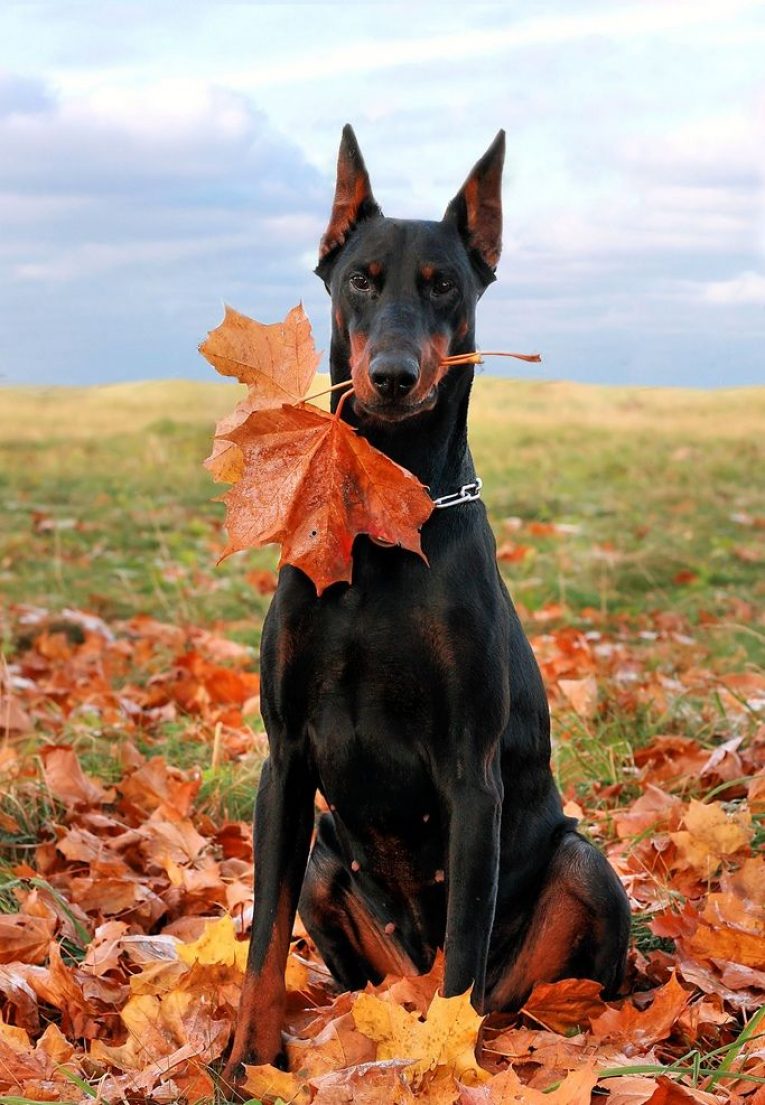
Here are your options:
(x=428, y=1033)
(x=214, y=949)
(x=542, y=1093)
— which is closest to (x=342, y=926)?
(x=214, y=949)

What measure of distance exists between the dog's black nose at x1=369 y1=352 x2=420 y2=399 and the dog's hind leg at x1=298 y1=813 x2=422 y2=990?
4.24 ft

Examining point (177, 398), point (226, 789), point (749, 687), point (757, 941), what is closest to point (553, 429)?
point (177, 398)

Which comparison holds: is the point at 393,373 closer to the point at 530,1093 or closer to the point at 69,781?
the point at 530,1093

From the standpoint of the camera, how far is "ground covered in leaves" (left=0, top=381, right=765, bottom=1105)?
286cm

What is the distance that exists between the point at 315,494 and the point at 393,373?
39cm

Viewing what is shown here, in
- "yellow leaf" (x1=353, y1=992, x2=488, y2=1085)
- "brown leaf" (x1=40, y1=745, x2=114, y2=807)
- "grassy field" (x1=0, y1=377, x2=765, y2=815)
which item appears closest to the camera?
"yellow leaf" (x1=353, y1=992, x2=488, y2=1085)

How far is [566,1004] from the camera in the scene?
3307 mm

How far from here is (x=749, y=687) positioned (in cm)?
651

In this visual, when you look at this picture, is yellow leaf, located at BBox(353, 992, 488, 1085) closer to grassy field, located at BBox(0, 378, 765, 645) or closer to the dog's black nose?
the dog's black nose

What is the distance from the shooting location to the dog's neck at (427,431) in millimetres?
3189

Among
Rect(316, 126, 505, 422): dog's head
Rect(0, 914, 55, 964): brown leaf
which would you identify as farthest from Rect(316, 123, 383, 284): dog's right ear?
Rect(0, 914, 55, 964): brown leaf

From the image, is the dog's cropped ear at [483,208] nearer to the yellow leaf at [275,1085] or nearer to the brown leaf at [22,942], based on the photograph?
the yellow leaf at [275,1085]

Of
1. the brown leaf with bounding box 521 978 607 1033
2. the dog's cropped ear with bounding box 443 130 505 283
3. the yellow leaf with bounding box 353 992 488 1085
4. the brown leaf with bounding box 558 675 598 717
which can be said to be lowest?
the brown leaf with bounding box 521 978 607 1033

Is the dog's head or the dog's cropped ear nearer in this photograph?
the dog's head
